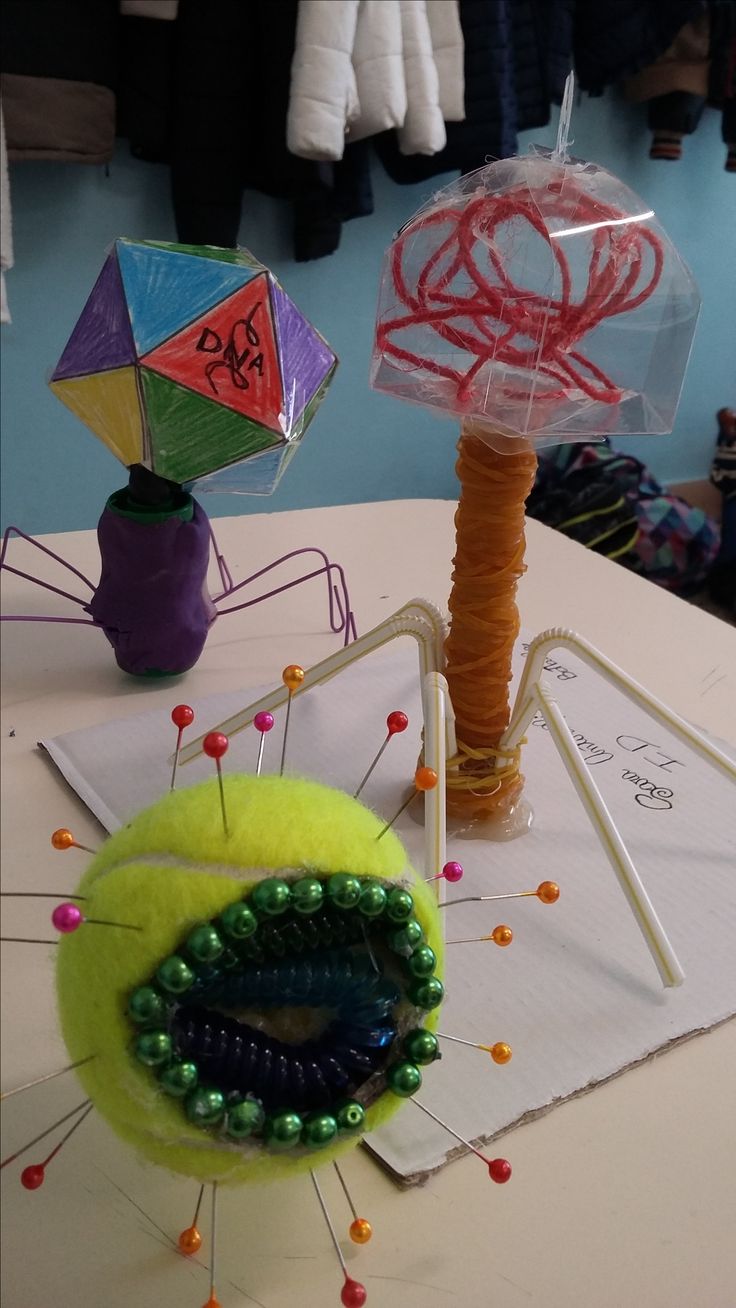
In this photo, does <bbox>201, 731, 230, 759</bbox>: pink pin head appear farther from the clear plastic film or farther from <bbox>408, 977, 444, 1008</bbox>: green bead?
the clear plastic film

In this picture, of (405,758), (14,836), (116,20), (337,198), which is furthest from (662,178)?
(14,836)

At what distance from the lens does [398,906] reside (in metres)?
0.30

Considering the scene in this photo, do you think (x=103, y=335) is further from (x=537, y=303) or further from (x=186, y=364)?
(x=537, y=303)

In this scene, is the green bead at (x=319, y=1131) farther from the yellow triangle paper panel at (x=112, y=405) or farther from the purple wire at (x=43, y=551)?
the purple wire at (x=43, y=551)

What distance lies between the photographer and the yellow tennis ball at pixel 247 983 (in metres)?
0.28

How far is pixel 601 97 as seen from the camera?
5.45 feet

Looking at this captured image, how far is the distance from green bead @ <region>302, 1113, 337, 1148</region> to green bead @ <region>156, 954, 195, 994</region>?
0.05m

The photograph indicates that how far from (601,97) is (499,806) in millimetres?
1484

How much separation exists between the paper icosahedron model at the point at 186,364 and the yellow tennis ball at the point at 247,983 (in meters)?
0.28

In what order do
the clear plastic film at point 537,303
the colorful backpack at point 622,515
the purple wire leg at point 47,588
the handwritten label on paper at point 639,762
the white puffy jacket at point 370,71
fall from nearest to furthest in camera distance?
the clear plastic film at point 537,303 < the handwritten label on paper at point 639,762 < the purple wire leg at point 47,588 < the white puffy jacket at point 370,71 < the colorful backpack at point 622,515

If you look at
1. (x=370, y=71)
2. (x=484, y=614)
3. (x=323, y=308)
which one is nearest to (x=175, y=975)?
(x=484, y=614)

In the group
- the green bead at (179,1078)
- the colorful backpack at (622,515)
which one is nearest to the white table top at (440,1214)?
the green bead at (179,1078)

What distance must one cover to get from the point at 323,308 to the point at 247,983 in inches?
55.1

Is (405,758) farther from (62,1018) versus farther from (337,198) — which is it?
(337,198)
